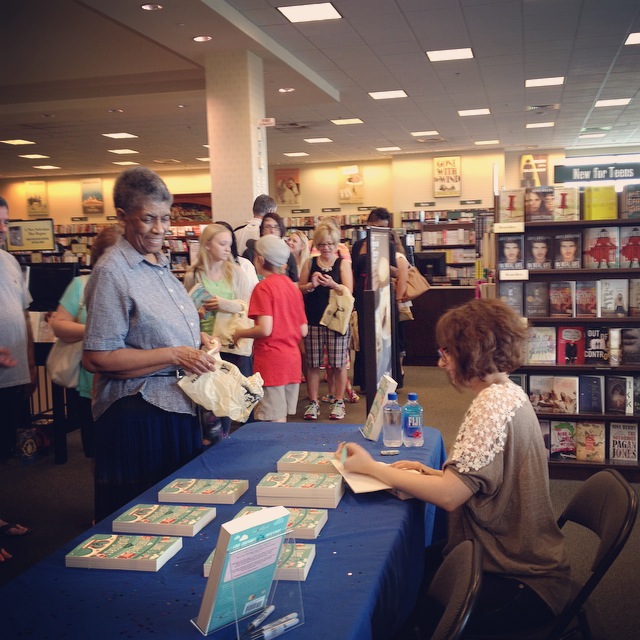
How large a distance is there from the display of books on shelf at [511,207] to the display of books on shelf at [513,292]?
42cm

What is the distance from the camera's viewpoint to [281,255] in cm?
359

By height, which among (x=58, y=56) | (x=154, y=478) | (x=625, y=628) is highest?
(x=58, y=56)

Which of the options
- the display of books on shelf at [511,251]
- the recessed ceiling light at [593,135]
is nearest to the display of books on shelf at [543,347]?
the display of books on shelf at [511,251]

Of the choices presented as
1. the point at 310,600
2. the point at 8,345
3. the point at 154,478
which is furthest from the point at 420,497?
the point at 8,345

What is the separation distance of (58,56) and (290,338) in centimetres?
614

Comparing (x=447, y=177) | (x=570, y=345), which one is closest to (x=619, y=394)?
(x=570, y=345)

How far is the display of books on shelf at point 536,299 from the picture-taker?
4.30m

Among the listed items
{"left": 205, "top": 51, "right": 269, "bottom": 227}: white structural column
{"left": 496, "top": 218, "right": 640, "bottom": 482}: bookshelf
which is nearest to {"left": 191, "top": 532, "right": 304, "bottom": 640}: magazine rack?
{"left": 496, "top": 218, "right": 640, "bottom": 482}: bookshelf

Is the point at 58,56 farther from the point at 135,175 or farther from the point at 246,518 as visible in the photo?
the point at 246,518

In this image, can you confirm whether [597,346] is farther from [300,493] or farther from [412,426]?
[300,493]

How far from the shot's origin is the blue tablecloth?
1.22 metres

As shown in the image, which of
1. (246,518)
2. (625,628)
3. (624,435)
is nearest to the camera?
(246,518)

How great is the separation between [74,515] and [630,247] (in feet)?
12.3

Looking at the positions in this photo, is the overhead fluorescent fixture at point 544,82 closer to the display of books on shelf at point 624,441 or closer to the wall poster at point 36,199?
the display of books on shelf at point 624,441
